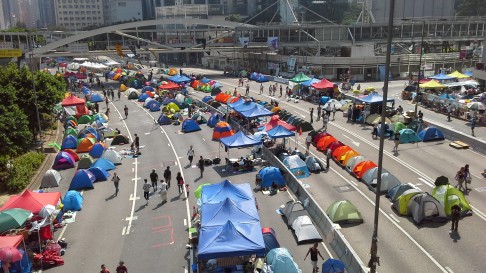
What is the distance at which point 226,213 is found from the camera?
17281 millimetres

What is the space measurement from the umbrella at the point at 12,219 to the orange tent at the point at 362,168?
17.7 metres

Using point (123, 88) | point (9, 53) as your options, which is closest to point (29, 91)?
point (123, 88)

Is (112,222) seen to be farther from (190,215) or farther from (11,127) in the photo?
(11,127)

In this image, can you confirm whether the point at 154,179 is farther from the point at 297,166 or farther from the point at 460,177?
the point at 460,177

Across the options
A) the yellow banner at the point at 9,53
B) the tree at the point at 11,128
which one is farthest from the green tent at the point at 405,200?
the yellow banner at the point at 9,53

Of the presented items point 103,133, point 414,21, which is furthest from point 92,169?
point 414,21

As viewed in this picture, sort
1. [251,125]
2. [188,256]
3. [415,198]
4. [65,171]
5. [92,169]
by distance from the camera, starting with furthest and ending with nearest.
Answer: [251,125] < [65,171] < [92,169] < [415,198] < [188,256]

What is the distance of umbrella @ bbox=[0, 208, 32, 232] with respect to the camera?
57.6 ft

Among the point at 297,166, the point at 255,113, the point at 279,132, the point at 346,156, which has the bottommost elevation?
the point at 297,166

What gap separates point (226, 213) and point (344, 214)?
5.72m

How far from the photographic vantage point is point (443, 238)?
1805 centimetres

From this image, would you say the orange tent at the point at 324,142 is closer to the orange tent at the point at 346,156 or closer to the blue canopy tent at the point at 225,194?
the orange tent at the point at 346,156

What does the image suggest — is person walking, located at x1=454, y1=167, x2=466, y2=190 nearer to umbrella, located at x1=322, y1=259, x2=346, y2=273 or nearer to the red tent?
umbrella, located at x1=322, y1=259, x2=346, y2=273

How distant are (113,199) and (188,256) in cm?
844
